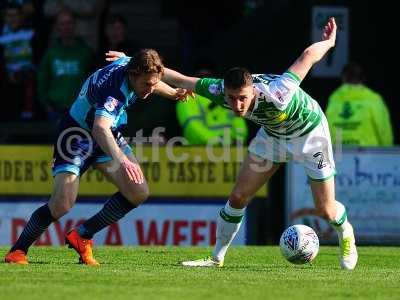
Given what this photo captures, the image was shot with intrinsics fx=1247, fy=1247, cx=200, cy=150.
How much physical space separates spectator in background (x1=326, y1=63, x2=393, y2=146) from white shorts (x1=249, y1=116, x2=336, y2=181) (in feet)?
17.6

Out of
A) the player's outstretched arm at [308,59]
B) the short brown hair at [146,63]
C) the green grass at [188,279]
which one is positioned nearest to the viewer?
the green grass at [188,279]

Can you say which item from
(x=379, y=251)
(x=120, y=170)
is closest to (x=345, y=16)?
(x=379, y=251)

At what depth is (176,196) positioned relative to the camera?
15.9 m

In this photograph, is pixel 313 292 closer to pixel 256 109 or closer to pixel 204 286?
pixel 204 286

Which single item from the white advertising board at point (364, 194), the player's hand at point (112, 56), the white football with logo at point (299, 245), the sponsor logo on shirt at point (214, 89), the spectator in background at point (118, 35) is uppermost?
the player's hand at point (112, 56)

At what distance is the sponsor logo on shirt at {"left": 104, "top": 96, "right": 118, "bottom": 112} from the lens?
401 inches

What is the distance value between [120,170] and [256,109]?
4.43ft

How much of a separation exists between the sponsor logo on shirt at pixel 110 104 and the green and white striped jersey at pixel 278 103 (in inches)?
27.8

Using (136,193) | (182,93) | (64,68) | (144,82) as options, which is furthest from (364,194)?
(144,82)

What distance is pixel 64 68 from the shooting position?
16.5 metres

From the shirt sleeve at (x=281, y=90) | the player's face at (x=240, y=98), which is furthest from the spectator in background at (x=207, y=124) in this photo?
the player's face at (x=240, y=98)

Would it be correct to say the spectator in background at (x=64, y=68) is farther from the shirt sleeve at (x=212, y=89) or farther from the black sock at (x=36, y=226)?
the shirt sleeve at (x=212, y=89)

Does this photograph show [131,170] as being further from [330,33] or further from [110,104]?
[330,33]

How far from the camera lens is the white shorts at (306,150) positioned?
10656 millimetres
